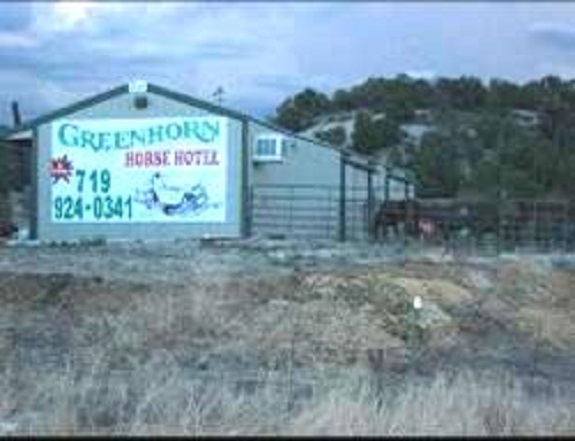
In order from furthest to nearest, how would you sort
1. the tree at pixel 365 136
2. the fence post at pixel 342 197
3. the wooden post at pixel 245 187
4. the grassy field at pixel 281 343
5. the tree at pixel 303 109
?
1. the tree at pixel 303 109
2. the tree at pixel 365 136
3. the fence post at pixel 342 197
4. the wooden post at pixel 245 187
5. the grassy field at pixel 281 343

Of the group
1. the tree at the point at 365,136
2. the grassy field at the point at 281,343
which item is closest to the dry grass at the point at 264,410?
the grassy field at the point at 281,343

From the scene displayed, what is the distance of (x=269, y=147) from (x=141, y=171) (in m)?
4.81

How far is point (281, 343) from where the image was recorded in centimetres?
2502

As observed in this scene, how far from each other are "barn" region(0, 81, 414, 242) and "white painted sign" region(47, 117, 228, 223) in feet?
0.11

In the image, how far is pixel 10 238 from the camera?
51.7 m

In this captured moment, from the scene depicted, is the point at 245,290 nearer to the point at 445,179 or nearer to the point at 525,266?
the point at 525,266

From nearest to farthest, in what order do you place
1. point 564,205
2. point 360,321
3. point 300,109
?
point 360,321 < point 564,205 < point 300,109

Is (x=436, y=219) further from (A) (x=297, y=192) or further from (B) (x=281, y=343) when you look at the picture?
(B) (x=281, y=343)

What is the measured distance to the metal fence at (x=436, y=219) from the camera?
2016 inches

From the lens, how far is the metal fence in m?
51.2

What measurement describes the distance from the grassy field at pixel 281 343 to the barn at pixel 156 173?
9.52 m

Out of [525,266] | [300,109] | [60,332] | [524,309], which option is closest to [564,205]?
[525,266]

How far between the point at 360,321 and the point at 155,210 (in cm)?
2442

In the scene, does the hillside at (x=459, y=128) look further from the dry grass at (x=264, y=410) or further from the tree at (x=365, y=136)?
the dry grass at (x=264, y=410)
